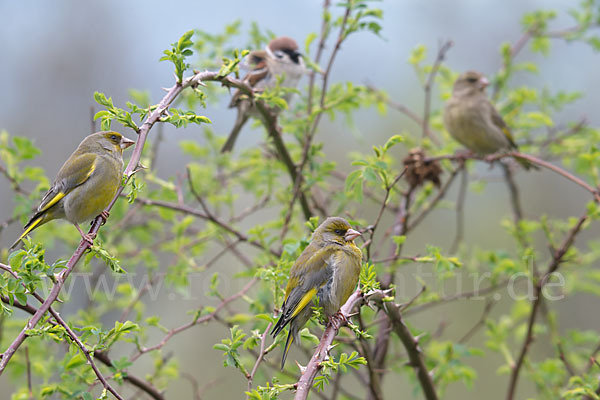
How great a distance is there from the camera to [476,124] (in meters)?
6.75

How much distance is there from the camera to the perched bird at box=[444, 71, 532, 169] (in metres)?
6.64

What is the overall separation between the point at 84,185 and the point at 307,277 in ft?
4.30

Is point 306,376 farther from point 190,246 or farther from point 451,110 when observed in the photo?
point 451,110

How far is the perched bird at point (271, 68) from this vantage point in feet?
18.5

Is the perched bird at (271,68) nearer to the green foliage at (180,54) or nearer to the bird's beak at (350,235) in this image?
the bird's beak at (350,235)

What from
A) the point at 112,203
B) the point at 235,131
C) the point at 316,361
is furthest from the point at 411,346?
the point at 235,131

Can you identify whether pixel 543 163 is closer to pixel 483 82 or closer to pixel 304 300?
pixel 304 300

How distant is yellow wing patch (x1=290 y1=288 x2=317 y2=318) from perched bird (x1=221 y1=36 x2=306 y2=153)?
2.49m

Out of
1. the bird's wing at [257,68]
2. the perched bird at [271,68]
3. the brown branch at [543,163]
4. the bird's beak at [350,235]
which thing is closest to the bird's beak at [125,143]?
the bird's beak at [350,235]

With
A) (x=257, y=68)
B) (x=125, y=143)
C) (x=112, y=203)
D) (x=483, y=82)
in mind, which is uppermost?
(x=483, y=82)

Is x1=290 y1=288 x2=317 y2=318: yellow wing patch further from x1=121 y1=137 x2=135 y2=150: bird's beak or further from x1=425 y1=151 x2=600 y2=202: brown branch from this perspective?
x1=425 y1=151 x2=600 y2=202: brown branch

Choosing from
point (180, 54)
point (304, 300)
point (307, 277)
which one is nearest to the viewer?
point (180, 54)

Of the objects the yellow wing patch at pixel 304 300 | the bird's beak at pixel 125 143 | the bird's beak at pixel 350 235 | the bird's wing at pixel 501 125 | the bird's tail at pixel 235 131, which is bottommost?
the yellow wing patch at pixel 304 300

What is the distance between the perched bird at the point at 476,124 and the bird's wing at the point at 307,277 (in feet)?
12.0
